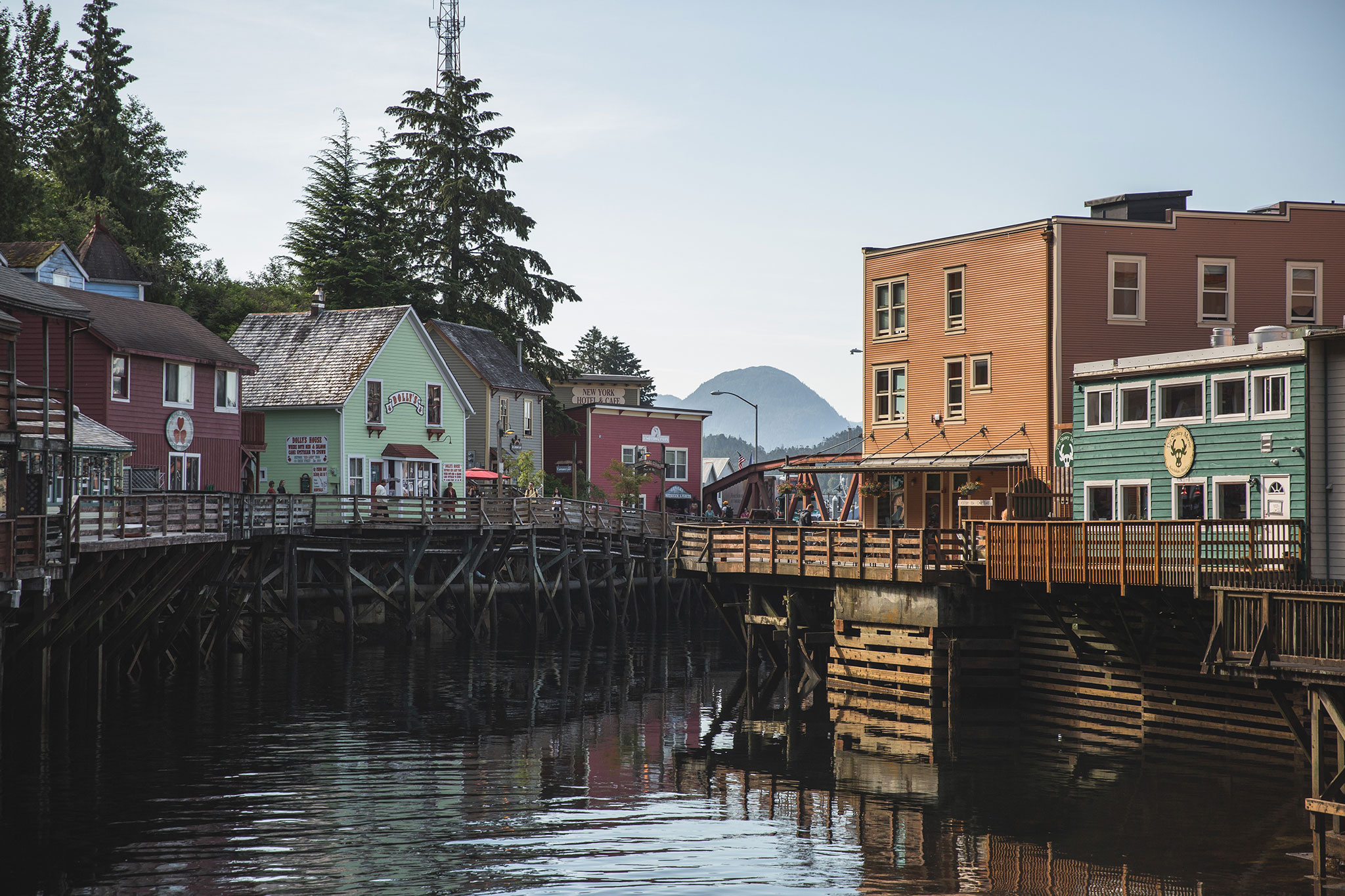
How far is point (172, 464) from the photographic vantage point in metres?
41.7

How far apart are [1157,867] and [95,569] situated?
20.4m

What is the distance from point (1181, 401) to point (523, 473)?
35.0 meters

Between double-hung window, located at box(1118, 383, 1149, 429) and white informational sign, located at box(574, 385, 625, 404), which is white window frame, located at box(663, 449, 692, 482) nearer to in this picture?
white informational sign, located at box(574, 385, 625, 404)

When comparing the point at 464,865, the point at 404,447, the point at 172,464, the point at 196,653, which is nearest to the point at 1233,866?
the point at 464,865

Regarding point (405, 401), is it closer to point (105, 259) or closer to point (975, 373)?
point (105, 259)

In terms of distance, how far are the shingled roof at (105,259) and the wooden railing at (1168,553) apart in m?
35.9

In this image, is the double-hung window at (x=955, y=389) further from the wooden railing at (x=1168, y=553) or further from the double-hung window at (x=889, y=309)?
the wooden railing at (x=1168, y=553)

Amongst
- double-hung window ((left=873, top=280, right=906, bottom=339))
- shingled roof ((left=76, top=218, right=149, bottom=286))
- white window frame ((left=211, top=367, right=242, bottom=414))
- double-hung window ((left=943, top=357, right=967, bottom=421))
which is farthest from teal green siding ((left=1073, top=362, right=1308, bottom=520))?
shingled roof ((left=76, top=218, right=149, bottom=286))

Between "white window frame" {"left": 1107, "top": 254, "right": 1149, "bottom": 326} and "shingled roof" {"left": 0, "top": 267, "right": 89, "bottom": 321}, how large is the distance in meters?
23.5

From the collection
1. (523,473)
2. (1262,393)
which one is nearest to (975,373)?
(1262,393)

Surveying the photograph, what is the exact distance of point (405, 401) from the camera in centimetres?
5075

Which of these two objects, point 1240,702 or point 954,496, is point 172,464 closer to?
point 954,496

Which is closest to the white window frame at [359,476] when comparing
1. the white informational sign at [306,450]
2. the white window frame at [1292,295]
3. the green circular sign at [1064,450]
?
the white informational sign at [306,450]

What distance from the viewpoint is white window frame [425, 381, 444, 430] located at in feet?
170
